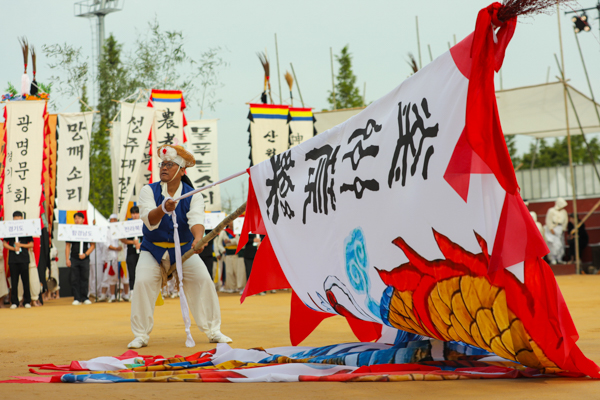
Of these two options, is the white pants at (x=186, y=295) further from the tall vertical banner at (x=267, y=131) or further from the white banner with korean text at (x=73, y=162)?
the tall vertical banner at (x=267, y=131)

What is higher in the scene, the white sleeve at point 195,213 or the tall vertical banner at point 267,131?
the tall vertical banner at point 267,131

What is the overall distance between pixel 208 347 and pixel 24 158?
8.62 meters

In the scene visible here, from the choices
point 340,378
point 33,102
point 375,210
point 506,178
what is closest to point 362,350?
point 340,378

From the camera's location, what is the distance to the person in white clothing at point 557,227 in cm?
1709

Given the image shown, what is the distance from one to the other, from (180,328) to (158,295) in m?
1.58

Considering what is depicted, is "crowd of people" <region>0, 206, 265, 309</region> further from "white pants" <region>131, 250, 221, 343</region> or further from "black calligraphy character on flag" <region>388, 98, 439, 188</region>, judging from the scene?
"black calligraphy character on flag" <region>388, 98, 439, 188</region>

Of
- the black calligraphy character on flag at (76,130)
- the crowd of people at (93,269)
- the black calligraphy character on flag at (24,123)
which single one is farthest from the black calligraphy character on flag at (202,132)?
the black calligraphy character on flag at (24,123)

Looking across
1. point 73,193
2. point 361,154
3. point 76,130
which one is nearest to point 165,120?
point 76,130

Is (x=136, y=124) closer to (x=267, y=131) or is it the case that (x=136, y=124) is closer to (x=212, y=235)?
(x=267, y=131)

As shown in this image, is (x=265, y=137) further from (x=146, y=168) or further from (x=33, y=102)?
(x=33, y=102)

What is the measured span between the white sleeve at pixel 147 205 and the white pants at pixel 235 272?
29.4 ft

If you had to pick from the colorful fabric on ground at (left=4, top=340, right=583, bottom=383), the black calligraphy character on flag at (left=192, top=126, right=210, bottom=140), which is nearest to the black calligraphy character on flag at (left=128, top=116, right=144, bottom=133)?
the black calligraphy character on flag at (left=192, top=126, right=210, bottom=140)

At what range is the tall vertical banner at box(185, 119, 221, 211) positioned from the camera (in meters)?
14.1

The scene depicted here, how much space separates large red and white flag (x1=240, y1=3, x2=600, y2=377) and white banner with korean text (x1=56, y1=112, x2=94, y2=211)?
9.54 meters
